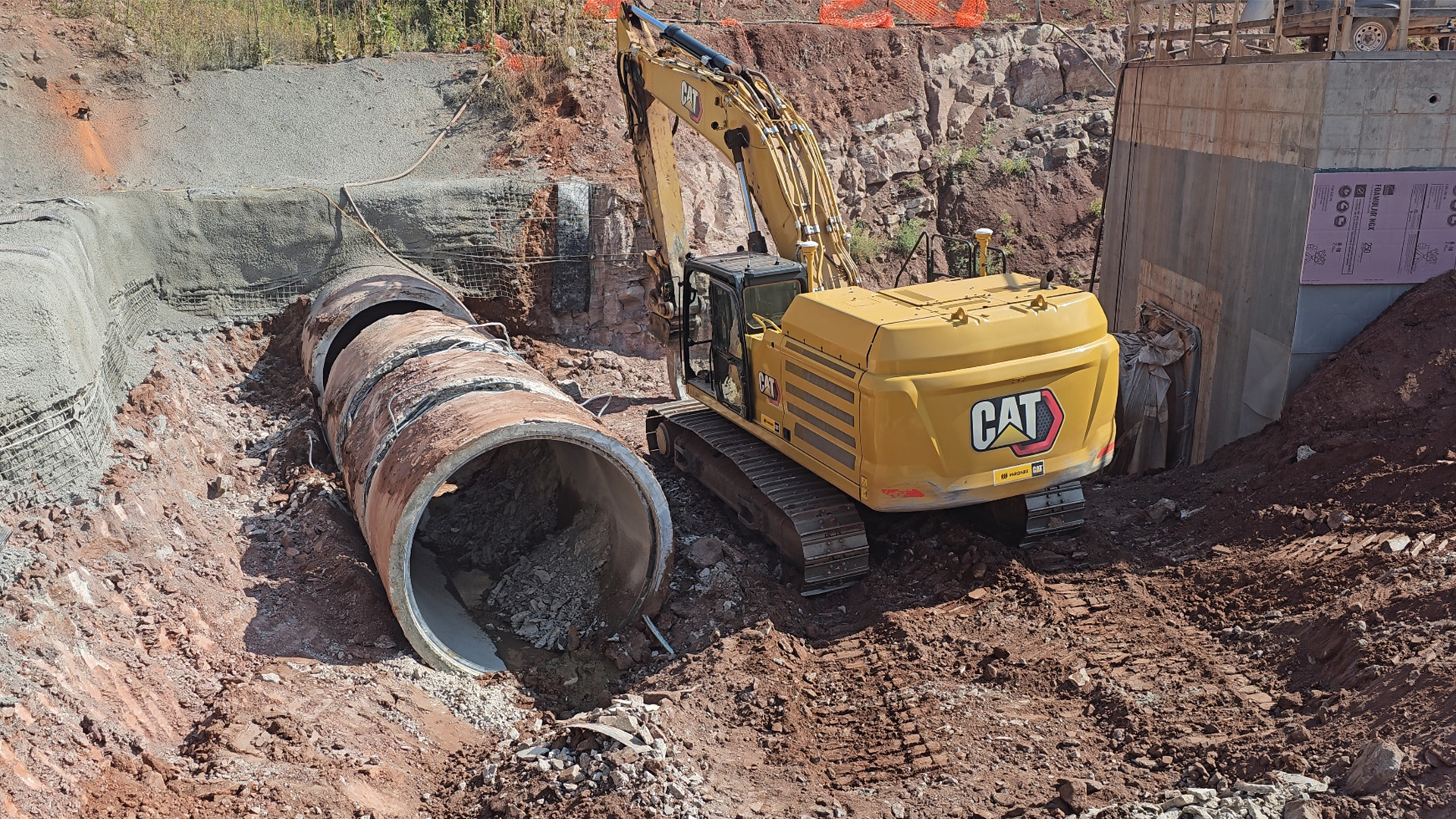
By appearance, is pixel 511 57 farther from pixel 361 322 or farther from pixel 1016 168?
pixel 1016 168

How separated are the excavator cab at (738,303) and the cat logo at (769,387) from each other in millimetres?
158

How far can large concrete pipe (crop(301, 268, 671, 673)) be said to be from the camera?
7.41 m

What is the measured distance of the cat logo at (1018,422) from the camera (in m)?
7.47

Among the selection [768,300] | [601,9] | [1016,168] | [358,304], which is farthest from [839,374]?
[1016,168]

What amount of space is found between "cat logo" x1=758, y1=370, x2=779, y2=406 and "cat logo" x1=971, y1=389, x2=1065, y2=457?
5.73ft

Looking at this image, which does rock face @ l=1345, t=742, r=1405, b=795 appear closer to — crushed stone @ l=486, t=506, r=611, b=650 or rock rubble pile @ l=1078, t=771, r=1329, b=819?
rock rubble pile @ l=1078, t=771, r=1329, b=819

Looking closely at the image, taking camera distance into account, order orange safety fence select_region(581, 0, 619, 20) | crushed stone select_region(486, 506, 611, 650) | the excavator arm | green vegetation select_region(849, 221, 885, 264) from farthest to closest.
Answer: green vegetation select_region(849, 221, 885, 264), orange safety fence select_region(581, 0, 619, 20), the excavator arm, crushed stone select_region(486, 506, 611, 650)

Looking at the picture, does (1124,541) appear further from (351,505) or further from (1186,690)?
(351,505)

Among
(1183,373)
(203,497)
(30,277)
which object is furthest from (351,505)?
→ (1183,373)

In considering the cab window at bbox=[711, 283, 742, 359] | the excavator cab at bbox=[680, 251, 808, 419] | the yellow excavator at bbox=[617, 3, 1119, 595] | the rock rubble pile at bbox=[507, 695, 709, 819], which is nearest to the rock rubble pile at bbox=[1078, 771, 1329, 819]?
the rock rubble pile at bbox=[507, 695, 709, 819]

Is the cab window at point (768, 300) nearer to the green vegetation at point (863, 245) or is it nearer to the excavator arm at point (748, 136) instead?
the excavator arm at point (748, 136)

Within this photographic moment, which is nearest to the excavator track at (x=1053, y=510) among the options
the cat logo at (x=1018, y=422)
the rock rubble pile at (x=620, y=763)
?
the cat logo at (x=1018, y=422)

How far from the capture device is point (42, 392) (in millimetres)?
7180

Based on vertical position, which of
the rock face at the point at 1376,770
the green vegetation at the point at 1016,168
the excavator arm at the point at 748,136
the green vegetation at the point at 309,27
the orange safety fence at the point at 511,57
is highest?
the green vegetation at the point at 309,27
